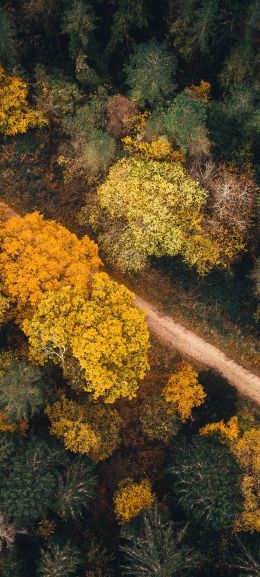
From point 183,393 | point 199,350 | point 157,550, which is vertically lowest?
point 157,550

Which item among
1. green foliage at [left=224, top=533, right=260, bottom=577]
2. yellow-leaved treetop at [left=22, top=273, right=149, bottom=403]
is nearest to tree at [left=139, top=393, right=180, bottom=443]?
yellow-leaved treetop at [left=22, top=273, right=149, bottom=403]

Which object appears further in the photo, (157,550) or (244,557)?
(244,557)

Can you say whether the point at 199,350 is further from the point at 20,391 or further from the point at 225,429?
the point at 20,391

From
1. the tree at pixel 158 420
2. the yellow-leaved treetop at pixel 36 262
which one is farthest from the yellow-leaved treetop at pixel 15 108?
the tree at pixel 158 420

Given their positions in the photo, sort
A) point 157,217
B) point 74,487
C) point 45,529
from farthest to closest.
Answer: point 157,217 < point 45,529 < point 74,487

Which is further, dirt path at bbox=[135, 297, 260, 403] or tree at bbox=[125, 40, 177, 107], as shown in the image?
dirt path at bbox=[135, 297, 260, 403]

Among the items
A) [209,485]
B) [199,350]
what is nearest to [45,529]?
[209,485]

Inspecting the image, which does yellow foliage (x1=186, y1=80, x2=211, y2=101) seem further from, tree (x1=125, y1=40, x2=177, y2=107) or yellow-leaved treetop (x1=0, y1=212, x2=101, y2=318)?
yellow-leaved treetop (x1=0, y1=212, x2=101, y2=318)

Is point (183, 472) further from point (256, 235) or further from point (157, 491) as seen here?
point (256, 235)
